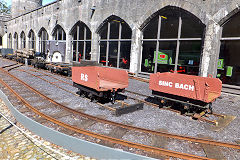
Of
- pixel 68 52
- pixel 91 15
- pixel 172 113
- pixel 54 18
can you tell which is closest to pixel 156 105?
pixel 172 113

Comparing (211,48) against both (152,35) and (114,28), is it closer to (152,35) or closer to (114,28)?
(152,35)

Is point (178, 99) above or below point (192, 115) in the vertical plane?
above

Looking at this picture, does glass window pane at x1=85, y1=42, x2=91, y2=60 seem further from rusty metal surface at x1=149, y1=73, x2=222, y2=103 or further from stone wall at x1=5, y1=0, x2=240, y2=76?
rusty metal surface at x1=149, y1=73, x2=222, y2=103

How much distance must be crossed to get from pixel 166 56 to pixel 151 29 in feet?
9.93

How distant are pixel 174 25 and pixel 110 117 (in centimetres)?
1090

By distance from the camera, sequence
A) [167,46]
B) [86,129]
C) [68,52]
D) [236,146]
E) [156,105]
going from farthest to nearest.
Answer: [68,52] < [167,46] < [156,105] < [86,129] < [236,146]

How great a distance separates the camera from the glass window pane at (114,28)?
18.5 meters

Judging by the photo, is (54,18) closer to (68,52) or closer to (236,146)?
(68,52)

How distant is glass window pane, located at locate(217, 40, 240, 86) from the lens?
39.8 feet

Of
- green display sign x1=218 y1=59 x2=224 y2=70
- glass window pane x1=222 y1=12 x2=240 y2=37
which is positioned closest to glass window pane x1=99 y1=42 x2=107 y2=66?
green display sign x1=218 y1=59 x2=224 y2=70

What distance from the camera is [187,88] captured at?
7602mm

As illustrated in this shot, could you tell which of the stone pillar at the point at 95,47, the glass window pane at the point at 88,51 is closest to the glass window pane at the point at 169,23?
the stone pillar at the point at 95,47

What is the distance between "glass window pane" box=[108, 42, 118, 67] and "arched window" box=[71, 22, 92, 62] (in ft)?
12.8

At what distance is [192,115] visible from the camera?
25.1ft
